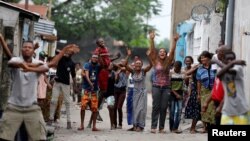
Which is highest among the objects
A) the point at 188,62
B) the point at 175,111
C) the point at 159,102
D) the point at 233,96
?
the point at 188,62

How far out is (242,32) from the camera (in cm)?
1488

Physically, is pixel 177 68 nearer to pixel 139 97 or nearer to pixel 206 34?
pixel 139 97

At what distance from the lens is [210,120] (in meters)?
13.7

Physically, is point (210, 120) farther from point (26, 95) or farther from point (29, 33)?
point (26, 95)

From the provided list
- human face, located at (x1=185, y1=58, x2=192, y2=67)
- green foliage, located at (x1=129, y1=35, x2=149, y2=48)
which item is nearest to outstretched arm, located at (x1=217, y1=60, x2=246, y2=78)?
human face, located at (x1=185, y1=58, x2=192, y2=67)

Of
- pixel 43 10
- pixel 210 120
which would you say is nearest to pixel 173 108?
pixel 210 120

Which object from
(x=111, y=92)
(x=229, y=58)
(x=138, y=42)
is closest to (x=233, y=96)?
(x=229, y=58)

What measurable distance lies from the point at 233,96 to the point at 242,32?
6236 mm

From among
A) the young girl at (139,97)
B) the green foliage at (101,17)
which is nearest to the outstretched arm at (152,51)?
the young girl at (139,97)

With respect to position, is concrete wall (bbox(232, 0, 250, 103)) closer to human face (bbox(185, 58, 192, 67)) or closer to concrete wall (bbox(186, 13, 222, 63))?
human face (bbox(185, 58, 192, 67))

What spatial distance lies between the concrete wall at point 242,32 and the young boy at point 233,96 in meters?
5.27

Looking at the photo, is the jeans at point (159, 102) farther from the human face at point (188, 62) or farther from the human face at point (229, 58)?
the human face at point (229, 58)

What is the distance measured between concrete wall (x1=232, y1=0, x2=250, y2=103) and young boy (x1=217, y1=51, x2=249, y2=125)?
5266 mm

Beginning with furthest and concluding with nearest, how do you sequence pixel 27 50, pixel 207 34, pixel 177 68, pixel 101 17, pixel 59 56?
pixel 101 17, pixel 207 34, pixel 177 68, pixel 59 56, pixel 27 50
